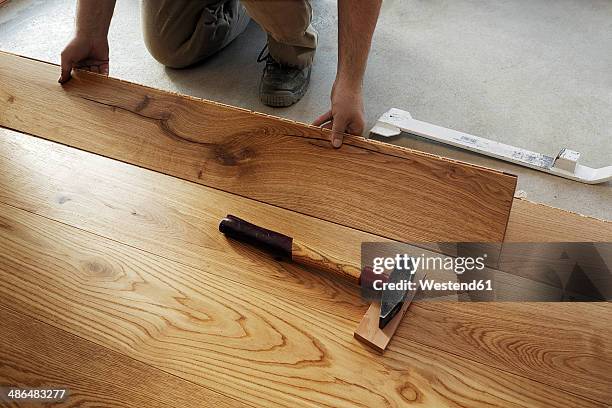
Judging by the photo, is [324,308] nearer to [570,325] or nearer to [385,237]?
[385,237]

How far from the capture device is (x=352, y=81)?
1.25 meters

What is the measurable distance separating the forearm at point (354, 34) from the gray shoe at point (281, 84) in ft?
1.85

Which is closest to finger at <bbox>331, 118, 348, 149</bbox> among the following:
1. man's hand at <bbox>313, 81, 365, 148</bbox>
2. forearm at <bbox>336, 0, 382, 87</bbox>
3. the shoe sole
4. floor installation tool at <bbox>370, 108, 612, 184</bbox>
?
man's hand at <bbox>313, 81, 365, 148</bbox>

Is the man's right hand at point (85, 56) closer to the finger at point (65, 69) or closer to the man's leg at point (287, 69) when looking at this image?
the finger at point (65, 69)

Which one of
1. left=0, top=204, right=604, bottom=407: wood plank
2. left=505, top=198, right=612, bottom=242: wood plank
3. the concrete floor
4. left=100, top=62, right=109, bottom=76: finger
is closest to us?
left=0, top=204, right=604, bottom=407: wood plank

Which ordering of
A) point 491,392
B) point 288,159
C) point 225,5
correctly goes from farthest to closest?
point 225,5 → point 288,159 → point 491,392

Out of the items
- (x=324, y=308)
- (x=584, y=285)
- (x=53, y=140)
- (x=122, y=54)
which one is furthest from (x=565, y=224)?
(x=122, y=54)

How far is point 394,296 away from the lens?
2.95ft

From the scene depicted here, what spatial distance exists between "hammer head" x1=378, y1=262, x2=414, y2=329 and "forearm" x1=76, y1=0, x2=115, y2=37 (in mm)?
1024

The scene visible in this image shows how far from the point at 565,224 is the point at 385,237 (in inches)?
13.7

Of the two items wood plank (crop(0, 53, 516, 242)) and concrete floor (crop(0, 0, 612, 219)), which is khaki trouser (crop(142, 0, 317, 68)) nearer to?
concrete floor (crop(0, 0, 612, 219))

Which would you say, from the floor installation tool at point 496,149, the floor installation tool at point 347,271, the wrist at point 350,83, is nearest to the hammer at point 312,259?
the floor installation tool at point 347,271

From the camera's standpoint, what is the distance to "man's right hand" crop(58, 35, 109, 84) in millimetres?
1396

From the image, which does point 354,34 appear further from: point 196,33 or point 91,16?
point 196,33
